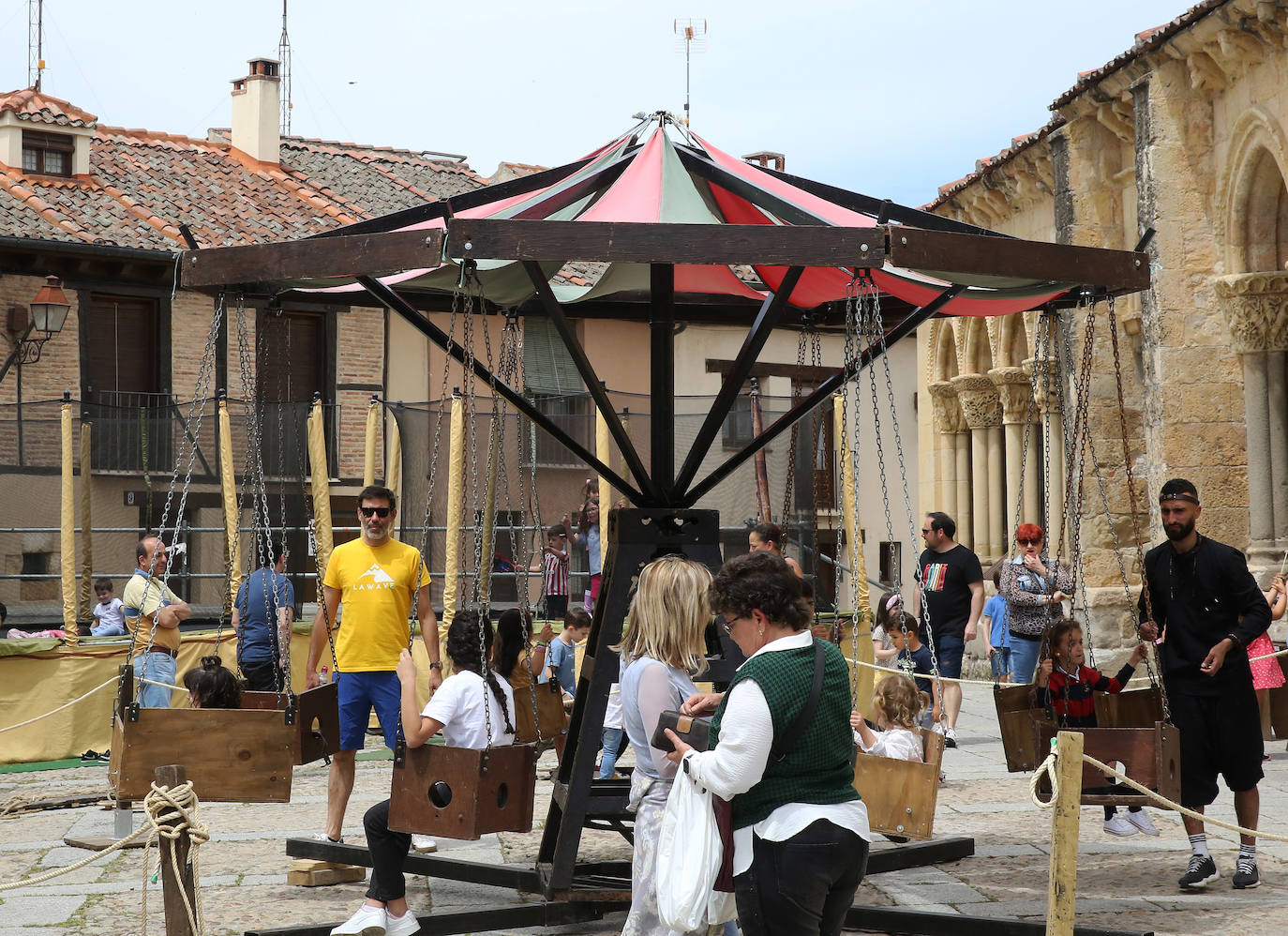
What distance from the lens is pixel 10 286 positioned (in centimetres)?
2180

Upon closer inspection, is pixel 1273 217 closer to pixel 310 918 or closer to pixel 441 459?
pixel 441 459

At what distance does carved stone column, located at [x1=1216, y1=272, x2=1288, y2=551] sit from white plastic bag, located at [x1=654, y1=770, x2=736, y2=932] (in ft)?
34.0

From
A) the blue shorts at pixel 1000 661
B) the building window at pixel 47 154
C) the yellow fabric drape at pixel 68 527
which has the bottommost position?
the blue shorts at pixel 1000 661

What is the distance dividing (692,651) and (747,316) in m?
4.81

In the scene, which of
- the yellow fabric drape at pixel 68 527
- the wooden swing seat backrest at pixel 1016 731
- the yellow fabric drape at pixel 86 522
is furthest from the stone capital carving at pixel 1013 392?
the wooden swing seat backrest at pixel 1016 731

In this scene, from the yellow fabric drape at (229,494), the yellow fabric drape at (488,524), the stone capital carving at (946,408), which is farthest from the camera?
the stone capital carving at (946,408)

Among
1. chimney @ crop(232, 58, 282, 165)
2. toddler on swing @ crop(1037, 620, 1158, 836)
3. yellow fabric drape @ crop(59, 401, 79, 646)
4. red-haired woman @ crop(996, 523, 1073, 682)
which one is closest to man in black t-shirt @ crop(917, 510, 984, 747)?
red-haired woman @ crop(996, 523, 1073, 682)

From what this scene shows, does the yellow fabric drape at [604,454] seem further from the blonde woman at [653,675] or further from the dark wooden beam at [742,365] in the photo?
the blonde woman at [653,675]

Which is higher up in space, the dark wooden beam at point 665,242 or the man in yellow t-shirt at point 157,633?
the dark wooden beam at point 665,242

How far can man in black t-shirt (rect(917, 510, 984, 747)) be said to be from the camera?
410 inches

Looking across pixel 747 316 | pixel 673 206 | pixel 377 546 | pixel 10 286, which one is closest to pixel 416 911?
pixel 377 546

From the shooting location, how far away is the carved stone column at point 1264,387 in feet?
43.3

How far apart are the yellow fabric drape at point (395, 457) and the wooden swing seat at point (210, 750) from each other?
23.4 ft

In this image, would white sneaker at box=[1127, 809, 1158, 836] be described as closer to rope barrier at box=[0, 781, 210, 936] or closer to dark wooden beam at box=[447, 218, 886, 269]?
dark wooden beam at box=[447, 218, 886, 269]
